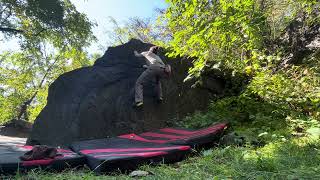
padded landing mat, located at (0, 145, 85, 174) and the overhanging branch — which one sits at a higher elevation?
the overhanging branch

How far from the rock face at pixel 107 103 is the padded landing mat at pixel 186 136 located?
0.73 m

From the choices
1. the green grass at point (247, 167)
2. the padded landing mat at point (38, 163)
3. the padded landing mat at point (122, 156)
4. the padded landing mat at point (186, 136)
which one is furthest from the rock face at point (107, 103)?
the green grass at point (247, 167)

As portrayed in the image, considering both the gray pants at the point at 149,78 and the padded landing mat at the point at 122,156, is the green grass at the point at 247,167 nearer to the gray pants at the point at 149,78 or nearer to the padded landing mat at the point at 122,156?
the padded landing mat at the point at 122,156

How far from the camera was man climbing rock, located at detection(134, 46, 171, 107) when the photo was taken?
722 cm

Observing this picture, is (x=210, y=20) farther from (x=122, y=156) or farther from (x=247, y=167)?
(x=247, y=167)

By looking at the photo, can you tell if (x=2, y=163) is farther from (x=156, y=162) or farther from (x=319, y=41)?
(x=319, y=41)

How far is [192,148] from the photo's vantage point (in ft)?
16.8

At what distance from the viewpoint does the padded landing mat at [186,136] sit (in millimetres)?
5250

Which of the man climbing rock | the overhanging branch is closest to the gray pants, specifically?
the man climbing rock

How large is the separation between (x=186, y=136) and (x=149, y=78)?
2.05 m

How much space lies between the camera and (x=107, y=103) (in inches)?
285

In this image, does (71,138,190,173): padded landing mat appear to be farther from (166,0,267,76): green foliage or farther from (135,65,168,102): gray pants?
(166,0,267,76): green foliage

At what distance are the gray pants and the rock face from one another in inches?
8.3

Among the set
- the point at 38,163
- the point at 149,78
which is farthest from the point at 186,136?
the point at 38,163
